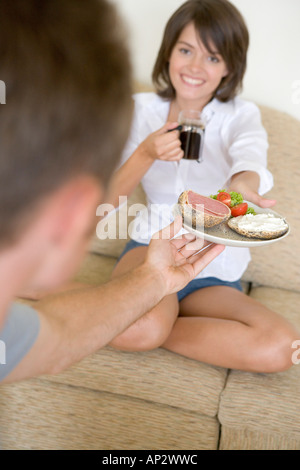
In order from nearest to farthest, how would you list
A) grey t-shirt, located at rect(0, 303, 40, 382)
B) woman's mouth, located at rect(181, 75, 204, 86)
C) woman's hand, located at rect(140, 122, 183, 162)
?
grey t-shirt, located at rect(0, 303, 40, 382), woman's hand, located at rect(140, 122, 183, 162), woman's mouth, located at rect(181, 75, 204, 86)

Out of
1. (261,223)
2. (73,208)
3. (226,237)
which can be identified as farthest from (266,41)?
(73,208)

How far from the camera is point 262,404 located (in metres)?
1.45

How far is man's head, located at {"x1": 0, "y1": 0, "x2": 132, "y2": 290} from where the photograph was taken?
0.42 m

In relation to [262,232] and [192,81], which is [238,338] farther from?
[192,81]

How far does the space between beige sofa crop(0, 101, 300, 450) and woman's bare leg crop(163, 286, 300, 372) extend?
4 centimetres

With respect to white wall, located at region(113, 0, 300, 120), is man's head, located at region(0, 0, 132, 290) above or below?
below

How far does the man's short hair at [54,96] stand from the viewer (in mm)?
421

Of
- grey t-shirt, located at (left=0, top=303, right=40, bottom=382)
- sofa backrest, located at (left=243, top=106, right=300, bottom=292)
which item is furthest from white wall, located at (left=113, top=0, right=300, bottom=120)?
grey t-shirt, located at (left=0, top=303, right=40, bottom=382)

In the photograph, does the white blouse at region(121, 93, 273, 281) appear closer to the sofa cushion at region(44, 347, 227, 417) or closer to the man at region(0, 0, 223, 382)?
the sofa cushion at region(44, 347, 227, 417)

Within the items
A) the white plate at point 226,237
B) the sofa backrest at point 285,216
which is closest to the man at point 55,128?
the white plate at point 226,237

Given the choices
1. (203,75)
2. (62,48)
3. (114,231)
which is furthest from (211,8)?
(62,48)

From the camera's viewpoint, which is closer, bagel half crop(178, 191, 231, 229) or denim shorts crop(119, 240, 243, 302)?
bagel half crop(178, 191, 231, 229)

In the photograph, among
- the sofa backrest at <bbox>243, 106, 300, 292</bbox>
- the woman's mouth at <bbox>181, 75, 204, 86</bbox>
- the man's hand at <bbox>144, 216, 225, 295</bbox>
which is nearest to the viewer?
the man's hand at <bbox>144, 216, 225, 295</bbox>

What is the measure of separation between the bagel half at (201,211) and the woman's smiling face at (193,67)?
23.4 inches
